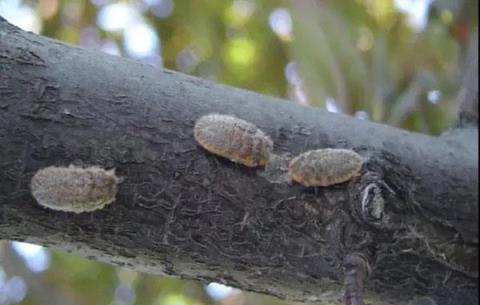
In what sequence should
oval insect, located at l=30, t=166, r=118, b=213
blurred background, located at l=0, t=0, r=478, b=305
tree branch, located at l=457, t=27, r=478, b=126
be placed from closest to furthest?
oval insect, located at l=30, t=166, r=118, b=213 < tree branch, located at l=457, t=27, r=478, b=126 < blurred background, located at l=0, t=0, r=478, b=305

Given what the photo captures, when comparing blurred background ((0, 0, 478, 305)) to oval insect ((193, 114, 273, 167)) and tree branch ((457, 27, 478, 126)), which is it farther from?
oval insect ((193, 114, 273, 167))

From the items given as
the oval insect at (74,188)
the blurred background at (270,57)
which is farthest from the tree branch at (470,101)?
the oval insect at (74,188)

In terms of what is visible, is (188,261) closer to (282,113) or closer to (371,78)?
(282,113)

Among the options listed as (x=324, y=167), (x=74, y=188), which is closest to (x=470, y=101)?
(x=324, y=167)

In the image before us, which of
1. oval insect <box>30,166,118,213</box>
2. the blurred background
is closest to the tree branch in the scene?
the blurred background

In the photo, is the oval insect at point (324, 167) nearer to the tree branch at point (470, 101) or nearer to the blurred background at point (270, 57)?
the tree branch at point (470, 101)

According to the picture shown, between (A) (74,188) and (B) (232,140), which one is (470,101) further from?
(A) (74,188)
